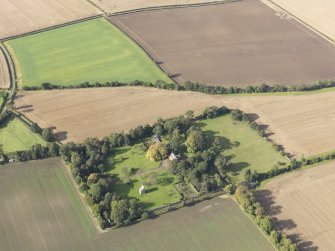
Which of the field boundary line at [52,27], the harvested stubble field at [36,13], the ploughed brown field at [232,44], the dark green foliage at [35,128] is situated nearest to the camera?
the dark green foliage at [35,128]

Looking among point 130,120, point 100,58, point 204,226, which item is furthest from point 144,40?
point 204,226

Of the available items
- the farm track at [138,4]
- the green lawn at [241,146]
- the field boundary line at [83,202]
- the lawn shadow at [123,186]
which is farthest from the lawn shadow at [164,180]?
the farm track at [138,4]

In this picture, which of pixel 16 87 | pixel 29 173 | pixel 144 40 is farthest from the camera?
pixel 144 40

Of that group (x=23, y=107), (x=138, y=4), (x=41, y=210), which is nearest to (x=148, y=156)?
(x=41, y=210)

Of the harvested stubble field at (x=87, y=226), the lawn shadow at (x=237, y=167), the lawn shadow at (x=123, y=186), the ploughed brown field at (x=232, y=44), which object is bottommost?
the harvested stubble field at (x=87, y=226)

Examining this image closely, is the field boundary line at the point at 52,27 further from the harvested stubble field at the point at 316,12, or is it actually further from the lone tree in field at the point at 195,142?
the lone tree in field at the point at 195,142

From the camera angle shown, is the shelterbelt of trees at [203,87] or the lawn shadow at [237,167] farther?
the shelterbelt of trees at [203,87]

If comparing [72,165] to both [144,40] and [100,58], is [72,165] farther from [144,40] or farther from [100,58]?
[144,40]
